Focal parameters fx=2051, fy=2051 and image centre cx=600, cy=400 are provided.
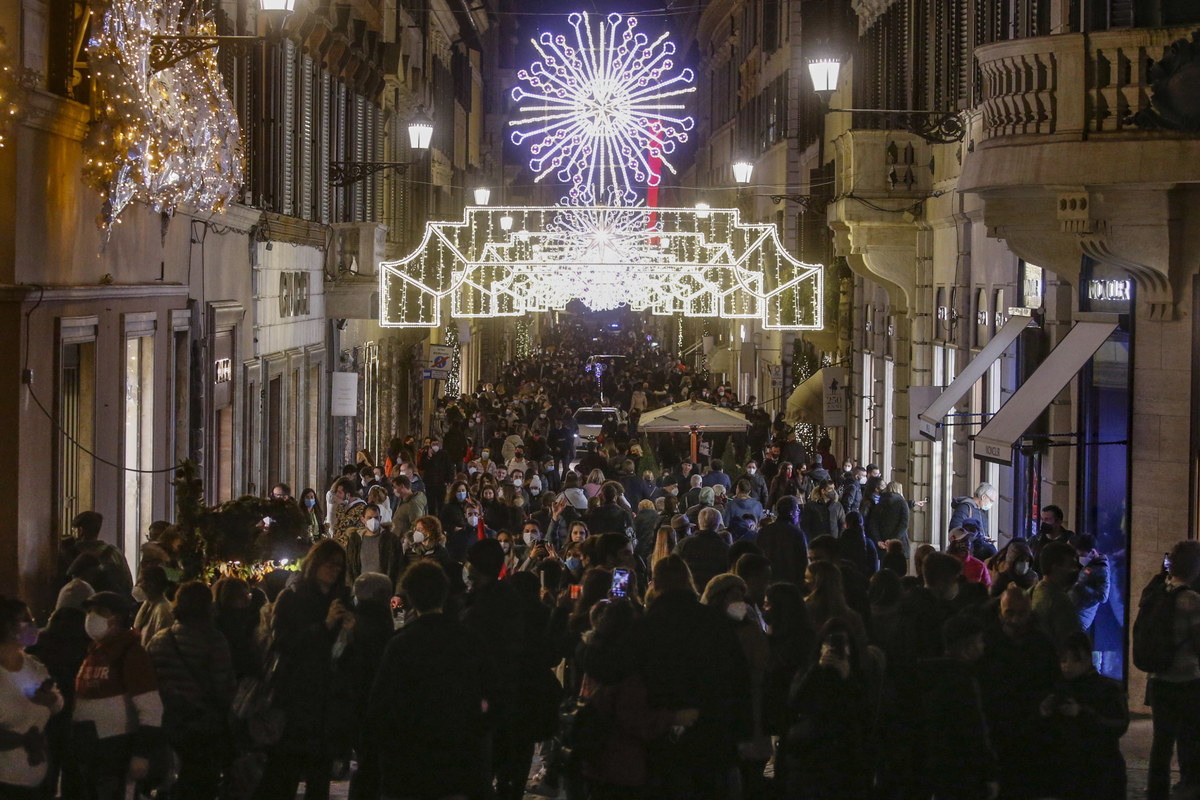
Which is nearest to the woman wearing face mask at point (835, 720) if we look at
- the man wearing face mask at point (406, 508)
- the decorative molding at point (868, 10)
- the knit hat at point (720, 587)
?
the knit hat at point (720, 587)

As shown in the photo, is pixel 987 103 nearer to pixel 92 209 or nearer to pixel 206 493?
pixel 92 209

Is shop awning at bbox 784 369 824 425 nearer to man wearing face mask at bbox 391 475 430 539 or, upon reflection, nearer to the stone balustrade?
man wearing face mask at bbox 391 475 430 539

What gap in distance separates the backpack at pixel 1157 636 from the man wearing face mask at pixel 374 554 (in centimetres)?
755

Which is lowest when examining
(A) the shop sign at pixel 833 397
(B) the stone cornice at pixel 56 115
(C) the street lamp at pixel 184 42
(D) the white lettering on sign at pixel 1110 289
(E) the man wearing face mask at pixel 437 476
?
(E) the man wearing face mask at pixel 437 476

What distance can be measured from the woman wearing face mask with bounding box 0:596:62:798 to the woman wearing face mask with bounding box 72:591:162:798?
0.42 m

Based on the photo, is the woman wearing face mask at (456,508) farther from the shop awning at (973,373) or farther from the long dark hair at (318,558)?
the long dark hair at (318,558)

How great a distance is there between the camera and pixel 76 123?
1638 cm

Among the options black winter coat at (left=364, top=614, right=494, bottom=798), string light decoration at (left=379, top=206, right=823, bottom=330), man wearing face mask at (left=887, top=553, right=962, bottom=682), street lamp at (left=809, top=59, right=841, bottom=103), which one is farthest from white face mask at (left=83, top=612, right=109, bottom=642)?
string light decoration at (left=379, top=206, right=823, bottom=330)

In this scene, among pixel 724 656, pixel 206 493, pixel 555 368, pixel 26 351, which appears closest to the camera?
pixel 724 656

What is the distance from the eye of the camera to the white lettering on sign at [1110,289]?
17.4m

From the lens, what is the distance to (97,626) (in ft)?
31.4

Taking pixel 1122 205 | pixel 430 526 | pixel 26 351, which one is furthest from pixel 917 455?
pixel 26 351

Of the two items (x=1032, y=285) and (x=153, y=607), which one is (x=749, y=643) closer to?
(x=153, y=607)

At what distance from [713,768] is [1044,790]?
1572 mm
